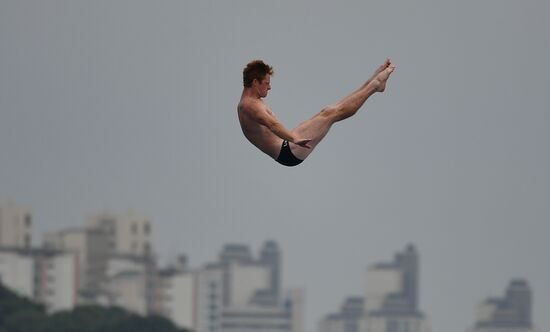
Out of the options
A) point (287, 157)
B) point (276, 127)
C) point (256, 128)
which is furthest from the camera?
point (287, 157)

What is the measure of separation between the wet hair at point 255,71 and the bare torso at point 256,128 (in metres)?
0.44

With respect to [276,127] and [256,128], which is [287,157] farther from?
[276,127]

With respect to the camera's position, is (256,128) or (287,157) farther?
(287,157)

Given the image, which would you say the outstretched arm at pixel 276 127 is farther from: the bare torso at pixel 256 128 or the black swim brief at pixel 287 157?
the black swim brief at pixel 287 157

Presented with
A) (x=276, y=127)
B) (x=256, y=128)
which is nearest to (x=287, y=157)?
(x=256, y=128)

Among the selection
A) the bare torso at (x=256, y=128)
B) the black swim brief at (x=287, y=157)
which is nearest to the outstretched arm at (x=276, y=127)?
the bare torso at (x=256, y=128)

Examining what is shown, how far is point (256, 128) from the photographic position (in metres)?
62.1

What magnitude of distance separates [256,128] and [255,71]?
1.68m

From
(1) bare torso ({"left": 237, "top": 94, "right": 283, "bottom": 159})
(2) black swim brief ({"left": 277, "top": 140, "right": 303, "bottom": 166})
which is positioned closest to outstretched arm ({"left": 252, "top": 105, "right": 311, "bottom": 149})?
(1) bare torso ({"left": 237, "top": 94, "right": 283, "bottom": 159})

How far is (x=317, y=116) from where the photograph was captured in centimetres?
6272

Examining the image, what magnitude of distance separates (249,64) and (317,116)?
278cm

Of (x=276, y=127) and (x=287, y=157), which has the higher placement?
(x=276, y=127)

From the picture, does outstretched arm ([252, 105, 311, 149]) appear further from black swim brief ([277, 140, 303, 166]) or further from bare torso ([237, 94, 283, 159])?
black swim brief ([277, 140, 303, 166])

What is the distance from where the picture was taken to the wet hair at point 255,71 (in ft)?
200
